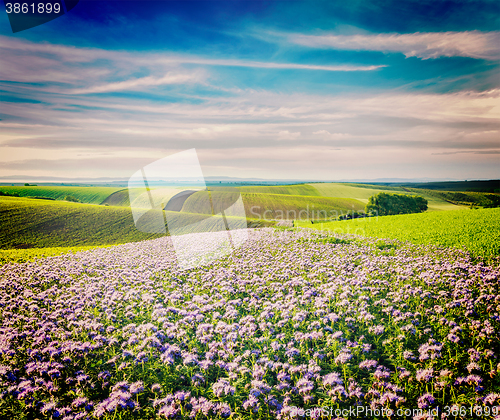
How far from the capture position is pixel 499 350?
5238 mm

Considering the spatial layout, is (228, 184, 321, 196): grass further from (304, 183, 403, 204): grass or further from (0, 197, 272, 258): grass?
(0, 197, 272, 258): grass

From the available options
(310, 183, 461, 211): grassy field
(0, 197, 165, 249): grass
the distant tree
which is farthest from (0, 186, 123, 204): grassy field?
the distant tree

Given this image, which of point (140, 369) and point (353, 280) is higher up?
point (353, 280)

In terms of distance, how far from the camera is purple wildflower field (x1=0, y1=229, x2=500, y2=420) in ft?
14.0

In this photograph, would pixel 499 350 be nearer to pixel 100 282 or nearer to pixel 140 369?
pixel 140 369

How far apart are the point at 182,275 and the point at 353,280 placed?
6.91 meters

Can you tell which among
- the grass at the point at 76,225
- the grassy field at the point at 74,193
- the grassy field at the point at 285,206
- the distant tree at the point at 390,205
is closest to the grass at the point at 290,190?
the grassy field at the point at 285,206

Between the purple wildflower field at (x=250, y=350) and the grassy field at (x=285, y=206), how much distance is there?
161 feet

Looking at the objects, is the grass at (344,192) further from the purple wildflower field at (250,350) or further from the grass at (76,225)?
the purple wildflower field at (250,350)

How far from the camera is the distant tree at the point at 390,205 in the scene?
60.7 meters

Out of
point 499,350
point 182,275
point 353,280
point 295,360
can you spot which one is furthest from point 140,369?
point 499,350

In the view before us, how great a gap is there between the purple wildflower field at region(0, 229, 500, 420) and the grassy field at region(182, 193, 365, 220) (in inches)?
1929

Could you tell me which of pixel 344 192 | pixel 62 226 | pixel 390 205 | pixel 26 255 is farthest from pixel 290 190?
pixel 26 255

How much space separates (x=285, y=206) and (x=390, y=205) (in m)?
26.7
